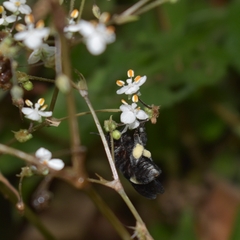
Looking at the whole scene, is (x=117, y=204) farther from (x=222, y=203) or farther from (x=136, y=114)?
(x=136, y=114)

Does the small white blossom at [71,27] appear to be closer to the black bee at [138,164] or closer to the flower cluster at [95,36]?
the flower cluster at [95,36]

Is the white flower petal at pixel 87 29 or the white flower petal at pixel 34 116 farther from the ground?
the white flower petal at pixel 34 116

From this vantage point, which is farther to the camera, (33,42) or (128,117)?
(128,117)

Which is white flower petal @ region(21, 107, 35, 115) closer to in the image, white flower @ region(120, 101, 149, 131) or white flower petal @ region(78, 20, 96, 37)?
white flower @ region(120, 101, 149, 131)

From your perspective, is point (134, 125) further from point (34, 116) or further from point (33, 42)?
point (33, 42)

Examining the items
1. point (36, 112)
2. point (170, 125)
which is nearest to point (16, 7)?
point (36, 112)

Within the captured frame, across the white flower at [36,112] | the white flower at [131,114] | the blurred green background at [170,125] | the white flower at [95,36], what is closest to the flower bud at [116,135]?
the white flower at [131,114]
